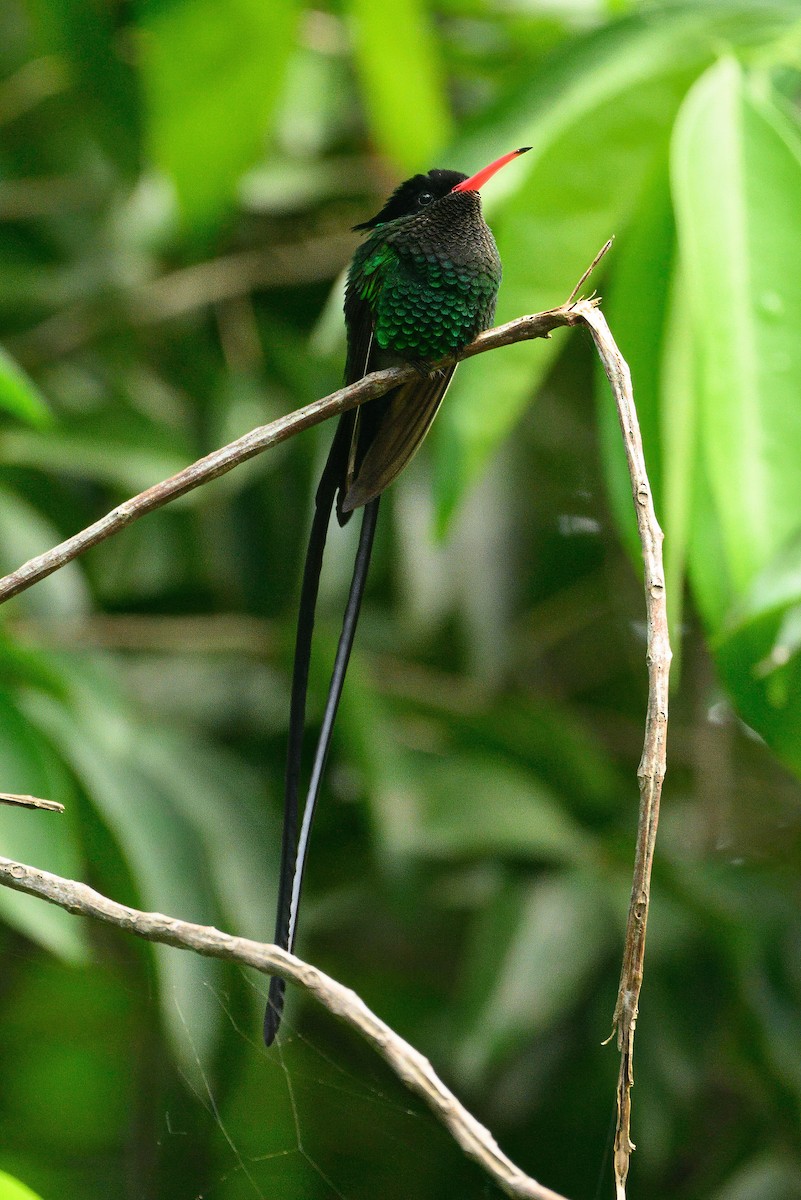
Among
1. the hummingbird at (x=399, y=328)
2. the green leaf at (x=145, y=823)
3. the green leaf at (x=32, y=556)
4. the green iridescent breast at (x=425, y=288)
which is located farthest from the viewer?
the green leaf at (x=32, y=556)

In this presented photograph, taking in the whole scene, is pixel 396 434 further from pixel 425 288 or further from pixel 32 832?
pixel 32 832

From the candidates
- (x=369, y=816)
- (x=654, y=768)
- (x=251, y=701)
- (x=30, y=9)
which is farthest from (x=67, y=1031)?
(x=30, y=9)

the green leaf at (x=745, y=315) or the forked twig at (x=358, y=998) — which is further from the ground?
the green leaf at (x=745, y=315)

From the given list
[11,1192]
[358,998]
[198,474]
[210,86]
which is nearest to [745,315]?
[198,474]

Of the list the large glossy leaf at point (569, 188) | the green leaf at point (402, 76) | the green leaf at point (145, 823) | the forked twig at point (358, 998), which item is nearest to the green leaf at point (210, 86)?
the green leaf at point (402, 76)

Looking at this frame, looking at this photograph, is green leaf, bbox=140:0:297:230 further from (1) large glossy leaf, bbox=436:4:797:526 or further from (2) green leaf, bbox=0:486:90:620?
(1) large glossy leaf, bbox=436:4:797:526

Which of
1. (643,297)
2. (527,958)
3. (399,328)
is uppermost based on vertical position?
(643,297)

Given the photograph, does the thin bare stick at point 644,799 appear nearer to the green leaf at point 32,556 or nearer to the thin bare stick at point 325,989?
the thin bare stick at point 325,989
